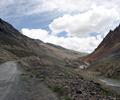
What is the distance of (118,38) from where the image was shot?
197 meters

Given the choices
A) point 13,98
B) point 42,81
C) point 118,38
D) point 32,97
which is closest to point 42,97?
point 32,97

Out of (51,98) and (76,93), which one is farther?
(76,93)

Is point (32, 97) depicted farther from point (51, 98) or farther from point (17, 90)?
point (17, 90)

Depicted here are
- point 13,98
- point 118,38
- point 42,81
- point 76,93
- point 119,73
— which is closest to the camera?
point 13,98

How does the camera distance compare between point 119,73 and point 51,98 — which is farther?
point 119,73

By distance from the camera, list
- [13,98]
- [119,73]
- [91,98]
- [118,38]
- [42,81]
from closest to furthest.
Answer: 1. [13,98]
2. [91,98]
3. [42,81]
4. [119,73]
5. [118,38]

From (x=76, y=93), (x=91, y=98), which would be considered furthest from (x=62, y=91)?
(x=91, y=98)

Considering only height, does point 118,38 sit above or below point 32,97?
above

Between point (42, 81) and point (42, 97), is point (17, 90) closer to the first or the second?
point (42, 97)

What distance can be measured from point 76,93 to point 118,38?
17174 cm

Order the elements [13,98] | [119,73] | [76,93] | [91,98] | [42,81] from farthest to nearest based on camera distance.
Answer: [119,73] → [42,81] → [76,93] → [91,98] → [13,98]

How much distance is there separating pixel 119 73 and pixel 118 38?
109825mm

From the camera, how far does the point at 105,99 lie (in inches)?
1048

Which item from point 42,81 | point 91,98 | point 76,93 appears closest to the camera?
point 91,98
